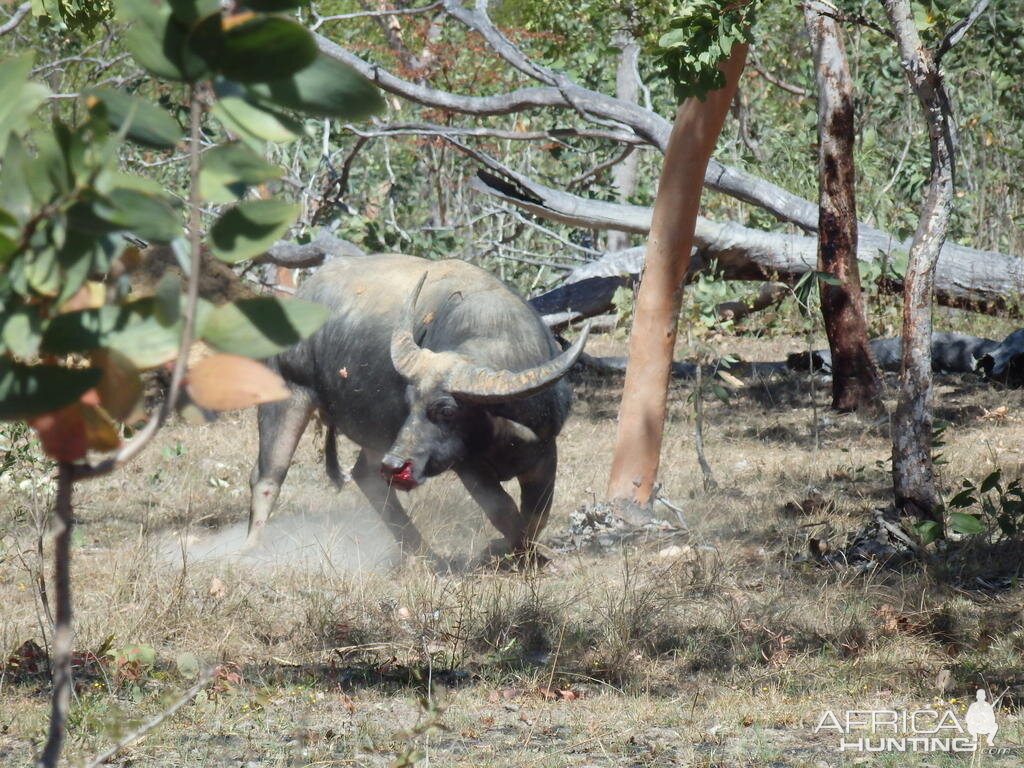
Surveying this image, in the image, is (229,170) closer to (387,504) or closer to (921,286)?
→ (921,286)

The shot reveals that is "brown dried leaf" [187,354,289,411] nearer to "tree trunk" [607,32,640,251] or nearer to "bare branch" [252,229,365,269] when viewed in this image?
"bare branch" [252,229,365,269]

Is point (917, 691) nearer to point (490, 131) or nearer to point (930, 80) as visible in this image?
point (930, 80)

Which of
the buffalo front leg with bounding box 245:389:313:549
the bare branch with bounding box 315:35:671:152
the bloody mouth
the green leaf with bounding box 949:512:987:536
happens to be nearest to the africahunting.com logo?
the green leaf with bounding box 949:512:987:536

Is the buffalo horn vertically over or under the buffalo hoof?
over

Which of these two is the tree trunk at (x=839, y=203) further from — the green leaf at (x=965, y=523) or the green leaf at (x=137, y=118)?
the green leaf at (x=137, y=118)

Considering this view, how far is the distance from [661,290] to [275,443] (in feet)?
7.64

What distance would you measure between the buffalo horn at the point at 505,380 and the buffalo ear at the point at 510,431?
0.28 metres

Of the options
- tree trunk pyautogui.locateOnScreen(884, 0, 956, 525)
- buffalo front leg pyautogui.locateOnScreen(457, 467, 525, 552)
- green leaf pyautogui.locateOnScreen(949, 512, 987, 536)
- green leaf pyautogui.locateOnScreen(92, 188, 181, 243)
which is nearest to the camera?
green leaf pyautogui.locateOnScreen(92, 188, 181, 243)

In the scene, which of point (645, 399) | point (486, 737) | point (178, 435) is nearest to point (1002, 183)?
point (645, 399)

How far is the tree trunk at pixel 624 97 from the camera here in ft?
36.3

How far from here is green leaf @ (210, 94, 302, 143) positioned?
3.75ft

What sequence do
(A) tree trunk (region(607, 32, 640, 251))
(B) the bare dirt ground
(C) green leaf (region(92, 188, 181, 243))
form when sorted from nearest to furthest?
1. (C) green leaf (region(92, 188, 181, 243))
2. (B) the bare dirt ground
3. (A) tree trunk (region(607, 32, 640, 251))

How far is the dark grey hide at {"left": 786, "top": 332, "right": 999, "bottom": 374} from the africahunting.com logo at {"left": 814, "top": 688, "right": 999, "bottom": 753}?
662 centimetres

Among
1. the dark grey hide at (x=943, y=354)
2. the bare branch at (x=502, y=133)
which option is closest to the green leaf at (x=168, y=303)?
the bare branch at (x=502, y=133)
